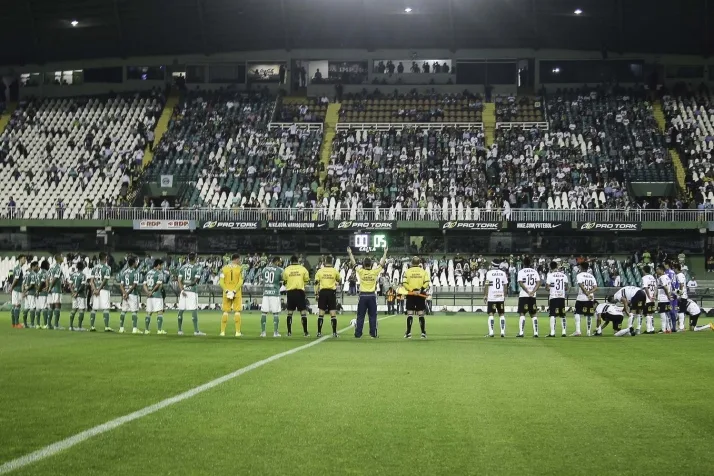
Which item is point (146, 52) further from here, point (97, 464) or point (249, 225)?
point (97, 464)

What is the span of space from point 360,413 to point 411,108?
5802 cm

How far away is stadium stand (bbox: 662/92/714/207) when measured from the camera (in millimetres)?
55750

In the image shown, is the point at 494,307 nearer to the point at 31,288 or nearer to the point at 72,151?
the point at 31,288

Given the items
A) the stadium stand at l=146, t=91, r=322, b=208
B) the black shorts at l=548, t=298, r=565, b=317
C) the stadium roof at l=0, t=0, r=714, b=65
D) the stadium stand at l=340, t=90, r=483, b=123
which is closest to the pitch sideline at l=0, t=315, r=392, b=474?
the black shorts at l=548, t=298, r=565, b=317

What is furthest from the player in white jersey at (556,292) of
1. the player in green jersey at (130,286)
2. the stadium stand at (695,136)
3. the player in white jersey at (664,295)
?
the stadium stand at (695,136)

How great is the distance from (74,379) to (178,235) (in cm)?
4470

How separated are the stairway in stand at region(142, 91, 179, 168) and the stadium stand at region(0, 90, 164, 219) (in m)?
0.45

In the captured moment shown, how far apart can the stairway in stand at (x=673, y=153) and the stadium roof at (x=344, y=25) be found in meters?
5.23

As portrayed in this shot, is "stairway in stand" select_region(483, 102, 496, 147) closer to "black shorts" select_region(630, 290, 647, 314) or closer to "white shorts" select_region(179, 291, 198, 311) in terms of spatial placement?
"black shorts" select_region(630, 290, 647, 314)

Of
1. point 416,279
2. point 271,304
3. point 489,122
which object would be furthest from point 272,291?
point 489,122

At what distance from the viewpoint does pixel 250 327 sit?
32062mm

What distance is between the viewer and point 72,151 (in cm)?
6431

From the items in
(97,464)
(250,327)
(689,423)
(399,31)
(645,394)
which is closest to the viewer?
(97,464)

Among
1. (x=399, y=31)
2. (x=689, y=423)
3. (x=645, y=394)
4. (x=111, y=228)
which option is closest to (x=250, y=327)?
(x=645, y=394)
